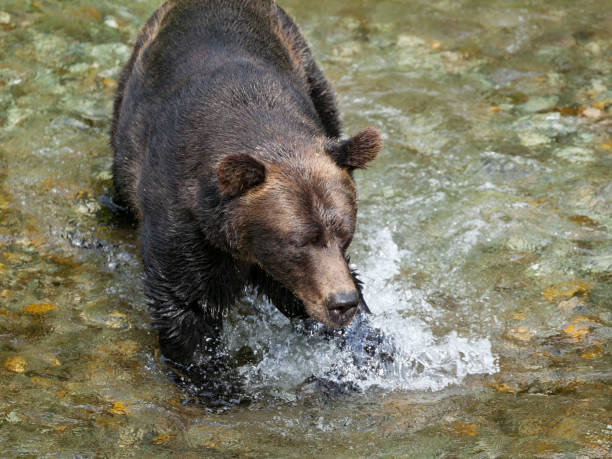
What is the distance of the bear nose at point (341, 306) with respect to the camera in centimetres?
458

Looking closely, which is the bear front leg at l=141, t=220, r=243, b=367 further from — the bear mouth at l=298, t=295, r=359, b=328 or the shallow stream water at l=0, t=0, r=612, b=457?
the bear mouth at l=298, t=295, r=359, b=328

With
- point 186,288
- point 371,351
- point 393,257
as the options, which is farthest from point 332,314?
point 393,257

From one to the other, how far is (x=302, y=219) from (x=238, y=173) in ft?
1.55

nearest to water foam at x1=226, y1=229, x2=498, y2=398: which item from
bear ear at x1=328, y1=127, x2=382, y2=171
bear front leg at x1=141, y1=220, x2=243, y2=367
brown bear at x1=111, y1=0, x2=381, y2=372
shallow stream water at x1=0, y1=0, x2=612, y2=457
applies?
shallow stream water at x1=0, y1=0, x2=612, y2=457

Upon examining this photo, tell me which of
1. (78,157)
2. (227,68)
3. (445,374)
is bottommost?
(78,157)

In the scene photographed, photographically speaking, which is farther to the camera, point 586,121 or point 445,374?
point 586,121

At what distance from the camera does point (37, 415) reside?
15.2 feet

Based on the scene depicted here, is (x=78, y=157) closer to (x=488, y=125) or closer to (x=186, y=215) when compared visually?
(x=186, y=215)

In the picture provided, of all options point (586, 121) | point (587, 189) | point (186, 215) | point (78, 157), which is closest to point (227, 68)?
point (186, 215)

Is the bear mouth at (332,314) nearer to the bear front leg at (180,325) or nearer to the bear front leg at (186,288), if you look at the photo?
the bear front leg at (186,288)

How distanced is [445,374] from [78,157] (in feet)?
15.6

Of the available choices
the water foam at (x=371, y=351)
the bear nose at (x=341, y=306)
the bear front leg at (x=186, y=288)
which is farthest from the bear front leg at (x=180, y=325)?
the bear nose at (x=341, y=306)

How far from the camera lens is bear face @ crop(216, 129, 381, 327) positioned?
4621 millimetres

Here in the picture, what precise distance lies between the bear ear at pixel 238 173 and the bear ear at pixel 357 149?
55cm
